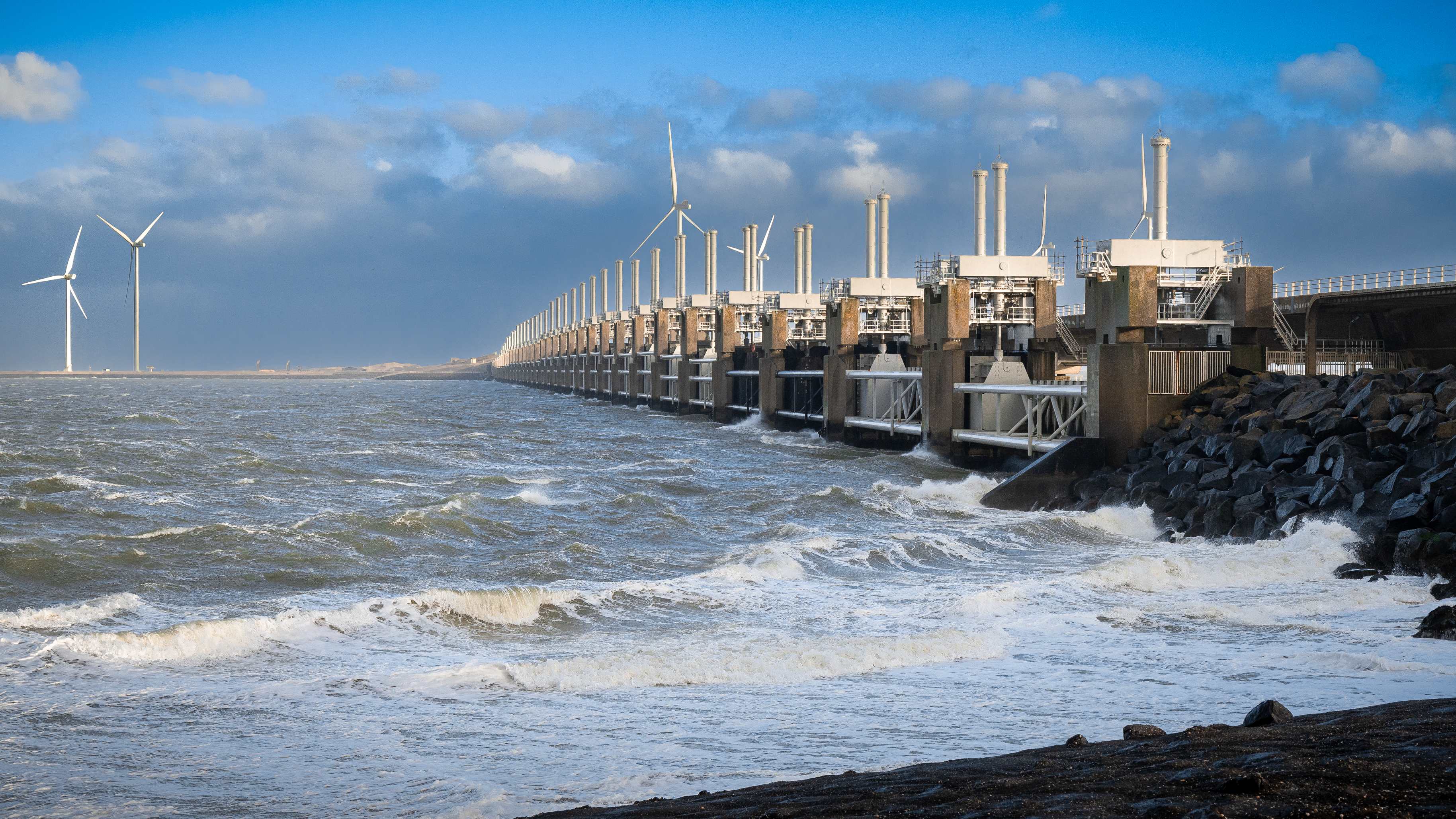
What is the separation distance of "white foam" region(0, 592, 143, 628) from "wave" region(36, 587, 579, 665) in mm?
1153

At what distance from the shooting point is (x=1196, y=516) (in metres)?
21.3

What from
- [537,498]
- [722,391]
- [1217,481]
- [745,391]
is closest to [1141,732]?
[1217,481]

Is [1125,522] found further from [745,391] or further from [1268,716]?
[745,391]

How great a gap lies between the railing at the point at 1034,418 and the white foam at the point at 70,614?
20.8m

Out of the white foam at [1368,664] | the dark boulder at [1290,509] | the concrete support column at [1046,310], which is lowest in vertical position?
the white foam at [1368,664]

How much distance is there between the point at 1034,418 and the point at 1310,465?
1259cm

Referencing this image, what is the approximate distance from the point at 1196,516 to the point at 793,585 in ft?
31.2

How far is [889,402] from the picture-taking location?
1841 inches

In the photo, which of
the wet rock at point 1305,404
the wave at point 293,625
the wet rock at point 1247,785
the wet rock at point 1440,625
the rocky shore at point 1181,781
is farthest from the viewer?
the wet rock at point 1305,404

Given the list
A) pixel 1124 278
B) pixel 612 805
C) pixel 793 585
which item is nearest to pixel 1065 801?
pixel 612 805

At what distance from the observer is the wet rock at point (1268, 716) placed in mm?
7812

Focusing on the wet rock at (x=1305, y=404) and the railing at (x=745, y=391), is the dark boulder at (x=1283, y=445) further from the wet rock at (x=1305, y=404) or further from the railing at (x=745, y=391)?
the railing at (x=745, y=391)

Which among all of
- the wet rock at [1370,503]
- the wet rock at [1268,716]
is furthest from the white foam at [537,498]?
the wet rock at [1268,716]

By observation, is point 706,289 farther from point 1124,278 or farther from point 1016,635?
point 1016,635
